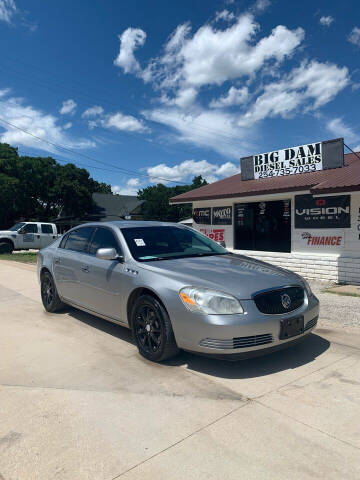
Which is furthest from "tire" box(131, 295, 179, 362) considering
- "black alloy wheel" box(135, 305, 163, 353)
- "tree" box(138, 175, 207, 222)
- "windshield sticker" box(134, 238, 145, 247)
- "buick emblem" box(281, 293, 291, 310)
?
"tree" box(138, 175, 207, 222)

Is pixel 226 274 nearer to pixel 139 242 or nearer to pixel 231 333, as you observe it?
pixel 231 333

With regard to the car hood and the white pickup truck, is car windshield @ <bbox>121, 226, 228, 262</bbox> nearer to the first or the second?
the car hood

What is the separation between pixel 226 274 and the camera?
394cm

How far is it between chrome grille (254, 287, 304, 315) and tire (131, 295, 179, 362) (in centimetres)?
93

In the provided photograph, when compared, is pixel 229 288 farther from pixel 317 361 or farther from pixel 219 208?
pixel 219 208

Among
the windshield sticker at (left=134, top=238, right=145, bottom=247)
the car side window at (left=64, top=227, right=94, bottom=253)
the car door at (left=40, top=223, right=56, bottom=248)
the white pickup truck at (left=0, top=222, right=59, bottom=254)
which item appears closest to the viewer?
the windshield sticker at (left=134, top=238, right=145, bottom=247)

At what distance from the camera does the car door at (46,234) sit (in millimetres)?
21103

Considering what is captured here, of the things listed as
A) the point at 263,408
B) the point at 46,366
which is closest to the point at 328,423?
the point at 263,408

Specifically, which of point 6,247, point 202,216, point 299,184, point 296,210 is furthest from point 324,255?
point 6,247

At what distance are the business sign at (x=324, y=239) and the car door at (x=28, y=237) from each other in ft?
49.8

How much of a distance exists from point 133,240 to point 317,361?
2.56 m

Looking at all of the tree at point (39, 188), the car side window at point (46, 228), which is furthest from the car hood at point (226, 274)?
the tree at point (39, 188)

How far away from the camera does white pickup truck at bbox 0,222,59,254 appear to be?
19.8 meters

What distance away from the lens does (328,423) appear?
2.85 meters
